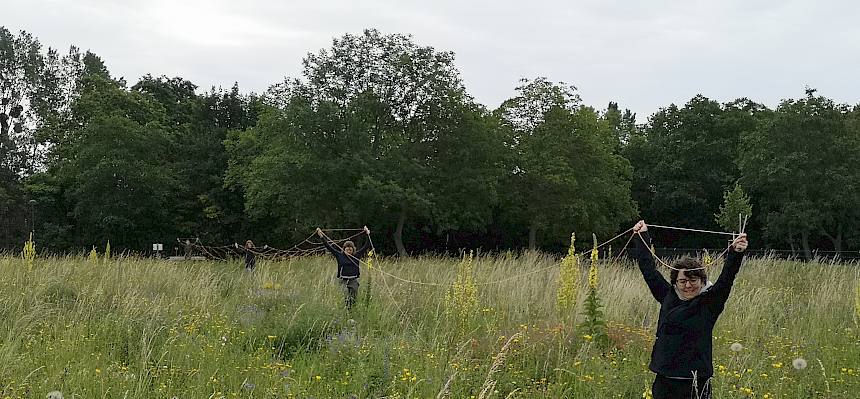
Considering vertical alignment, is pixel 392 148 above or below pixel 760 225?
above

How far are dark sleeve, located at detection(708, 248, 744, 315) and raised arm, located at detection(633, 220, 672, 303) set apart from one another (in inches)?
15.6

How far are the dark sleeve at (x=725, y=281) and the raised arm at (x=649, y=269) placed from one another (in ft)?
1.30

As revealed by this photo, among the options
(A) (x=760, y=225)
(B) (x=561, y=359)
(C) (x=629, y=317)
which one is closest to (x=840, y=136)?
(A) (x=760, y=225)

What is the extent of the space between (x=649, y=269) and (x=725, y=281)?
2.42ft

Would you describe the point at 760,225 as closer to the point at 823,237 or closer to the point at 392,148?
the point at 823,237

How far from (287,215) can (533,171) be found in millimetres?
11993

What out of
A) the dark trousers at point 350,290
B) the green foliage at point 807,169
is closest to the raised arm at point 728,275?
the dark trousers at point 350,290

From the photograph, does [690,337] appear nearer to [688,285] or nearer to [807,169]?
[688,285]

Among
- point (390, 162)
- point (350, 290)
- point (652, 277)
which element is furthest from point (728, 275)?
point (390, 162)

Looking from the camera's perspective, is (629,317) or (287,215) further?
(287,215)

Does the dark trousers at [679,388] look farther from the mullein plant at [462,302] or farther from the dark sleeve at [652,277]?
the mullein plant at [462,302]

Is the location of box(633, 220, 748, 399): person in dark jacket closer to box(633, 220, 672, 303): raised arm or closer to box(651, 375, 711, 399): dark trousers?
box(651, 375, 711, 399): dark trousers

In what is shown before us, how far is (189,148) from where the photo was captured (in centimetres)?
3906

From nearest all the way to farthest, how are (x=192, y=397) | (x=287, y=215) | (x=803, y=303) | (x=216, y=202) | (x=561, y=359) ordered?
(x=192, y=397), (x=561, y=359), (x=803, y=303), (x=287, y=215), (x=216, y=202)
